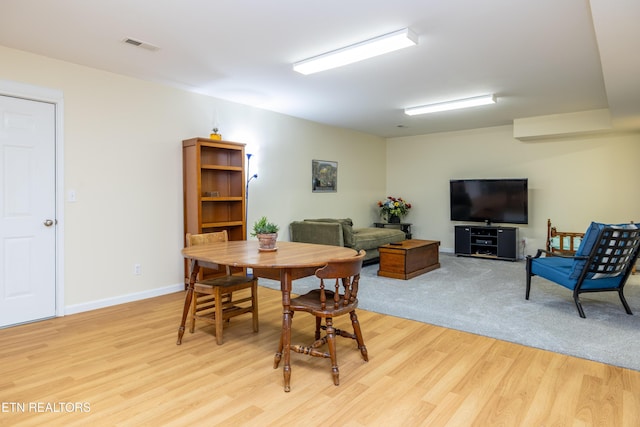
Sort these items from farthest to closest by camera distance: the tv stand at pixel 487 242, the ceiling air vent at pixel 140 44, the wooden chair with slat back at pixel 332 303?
the tv stand at pixel 487 242
the ceiling air vent at pixel 140 44
the wooden chair with slat back at pixel 332 303

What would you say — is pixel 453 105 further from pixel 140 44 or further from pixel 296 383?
pixel 296 383

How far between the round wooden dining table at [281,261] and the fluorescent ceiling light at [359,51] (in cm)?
171

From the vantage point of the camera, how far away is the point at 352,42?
3.21m

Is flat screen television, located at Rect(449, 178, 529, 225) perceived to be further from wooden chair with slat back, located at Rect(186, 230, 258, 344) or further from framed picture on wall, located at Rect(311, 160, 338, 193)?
wooden chair with slat back, located at Rect(186, 230, 258, 344)

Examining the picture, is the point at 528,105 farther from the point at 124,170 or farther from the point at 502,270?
→ the point at 124,170

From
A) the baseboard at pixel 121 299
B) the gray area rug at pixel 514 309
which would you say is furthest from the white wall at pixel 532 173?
the baseboard at pixel 121 299

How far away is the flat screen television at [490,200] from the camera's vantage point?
670cm

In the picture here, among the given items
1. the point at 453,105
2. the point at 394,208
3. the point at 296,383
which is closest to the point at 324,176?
the point at 394,208

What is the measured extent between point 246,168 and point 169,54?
211cm

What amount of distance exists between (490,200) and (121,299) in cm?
613

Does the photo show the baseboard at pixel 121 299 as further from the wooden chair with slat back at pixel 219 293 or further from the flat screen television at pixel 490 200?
the flat screen television at pixel 490 200

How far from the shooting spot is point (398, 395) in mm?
2160

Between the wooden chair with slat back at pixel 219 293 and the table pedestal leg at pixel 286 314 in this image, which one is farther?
the wooden chair with slat back at pixel 219 293

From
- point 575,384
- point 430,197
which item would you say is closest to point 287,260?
point 575,384
